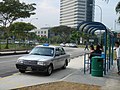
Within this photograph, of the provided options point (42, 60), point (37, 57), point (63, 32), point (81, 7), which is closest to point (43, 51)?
point (37, 57)

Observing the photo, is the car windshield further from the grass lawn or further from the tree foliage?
the tree foliage

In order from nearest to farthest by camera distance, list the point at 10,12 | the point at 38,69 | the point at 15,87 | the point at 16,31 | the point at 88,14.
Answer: the point at 15,87, the point at 38,69, the point at 88,14, the point at 10,12, the point at 16,31

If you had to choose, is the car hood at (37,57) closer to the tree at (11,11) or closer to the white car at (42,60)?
the white car at (42,60)

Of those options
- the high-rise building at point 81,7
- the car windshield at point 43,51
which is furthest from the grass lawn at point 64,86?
the high-rise building at point 81,7

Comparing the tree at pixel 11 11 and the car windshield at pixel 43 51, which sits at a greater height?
the tree at pixel 11 11

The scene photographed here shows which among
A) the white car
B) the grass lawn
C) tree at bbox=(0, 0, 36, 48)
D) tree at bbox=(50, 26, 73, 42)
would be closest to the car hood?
the white car

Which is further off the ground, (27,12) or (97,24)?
(27,12)

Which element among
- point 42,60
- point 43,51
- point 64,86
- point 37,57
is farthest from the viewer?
point 43,51

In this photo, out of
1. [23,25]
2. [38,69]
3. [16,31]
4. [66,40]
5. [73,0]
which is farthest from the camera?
[66,40]

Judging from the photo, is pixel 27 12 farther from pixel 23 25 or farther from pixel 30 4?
pixel 23 25

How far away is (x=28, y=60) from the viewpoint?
44.6ft

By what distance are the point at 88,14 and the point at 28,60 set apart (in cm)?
2462

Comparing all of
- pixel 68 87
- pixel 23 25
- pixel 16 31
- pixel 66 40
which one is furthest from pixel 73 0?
pixel 66 40

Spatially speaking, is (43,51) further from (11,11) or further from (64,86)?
(11,11)
